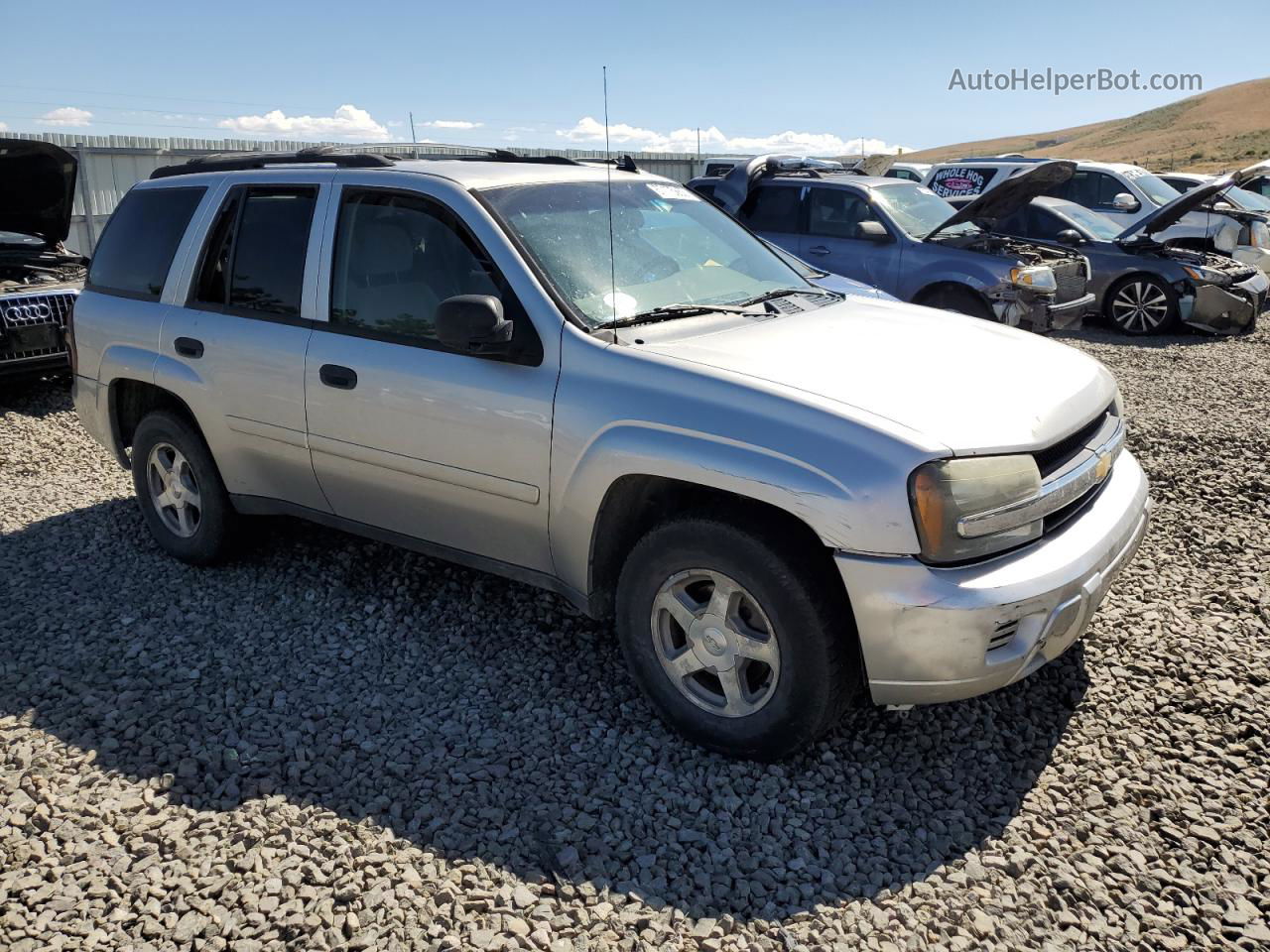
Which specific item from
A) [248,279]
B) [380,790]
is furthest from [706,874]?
[248,279]

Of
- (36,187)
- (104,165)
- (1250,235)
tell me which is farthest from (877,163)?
(36,187)

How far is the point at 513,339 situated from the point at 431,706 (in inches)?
53.5

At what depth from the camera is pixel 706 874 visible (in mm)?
2768

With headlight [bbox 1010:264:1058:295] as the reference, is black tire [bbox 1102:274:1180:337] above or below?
below

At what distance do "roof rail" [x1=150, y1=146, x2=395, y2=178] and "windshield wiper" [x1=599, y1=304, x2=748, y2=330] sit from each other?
4.44 ft

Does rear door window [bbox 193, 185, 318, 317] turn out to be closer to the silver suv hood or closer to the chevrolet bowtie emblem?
the silver suv hood

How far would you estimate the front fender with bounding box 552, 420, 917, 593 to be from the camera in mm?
2779

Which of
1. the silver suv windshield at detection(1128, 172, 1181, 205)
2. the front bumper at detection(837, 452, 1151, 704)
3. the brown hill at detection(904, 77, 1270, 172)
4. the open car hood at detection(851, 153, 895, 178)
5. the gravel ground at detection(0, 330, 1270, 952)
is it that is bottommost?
the gravel ground at detection(0, 330, 1270, 952)

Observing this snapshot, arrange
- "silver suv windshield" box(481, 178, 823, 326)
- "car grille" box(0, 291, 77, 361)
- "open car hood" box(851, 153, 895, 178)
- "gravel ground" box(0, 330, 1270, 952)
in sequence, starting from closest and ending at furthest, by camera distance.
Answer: "gravel ground" box(0, 330, 1270, 952) → "silver suv windshield" box(481, 178, 823, 326) → "car grille" box(0, 291, 77, 361) → "open car hood" box(851, 153, 895, 178)

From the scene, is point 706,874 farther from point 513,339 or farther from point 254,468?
point 254,468

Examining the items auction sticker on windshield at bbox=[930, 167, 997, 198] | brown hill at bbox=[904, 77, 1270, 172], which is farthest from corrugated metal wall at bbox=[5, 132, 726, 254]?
brown hill at bbox=[904, 77, 1270, 172]

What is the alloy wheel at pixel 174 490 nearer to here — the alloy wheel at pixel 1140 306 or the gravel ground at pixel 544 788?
the gravel ground at pixel 544 788

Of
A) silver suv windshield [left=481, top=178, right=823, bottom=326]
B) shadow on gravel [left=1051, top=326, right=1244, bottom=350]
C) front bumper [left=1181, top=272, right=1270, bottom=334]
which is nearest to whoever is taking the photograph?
silver suv windshield [left=481, top=178, right=823, bottom=326]

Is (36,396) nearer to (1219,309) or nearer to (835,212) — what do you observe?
(835,212)
